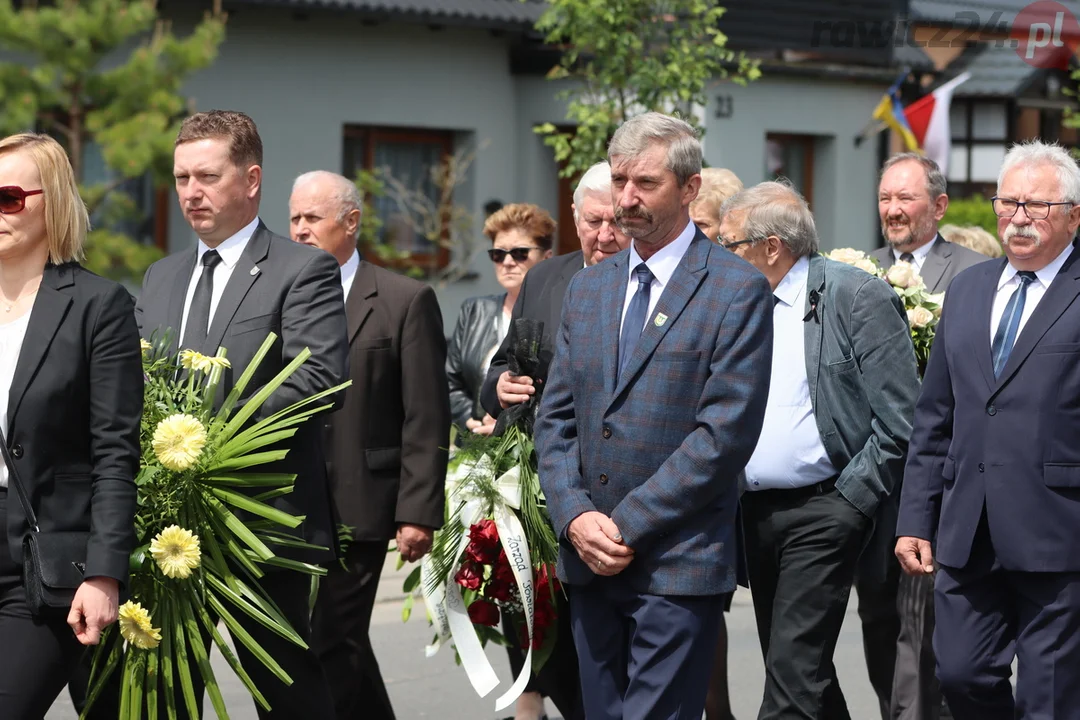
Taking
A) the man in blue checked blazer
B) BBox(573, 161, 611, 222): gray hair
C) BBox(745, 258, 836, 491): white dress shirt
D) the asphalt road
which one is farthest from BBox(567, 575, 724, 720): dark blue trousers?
the asphalt road

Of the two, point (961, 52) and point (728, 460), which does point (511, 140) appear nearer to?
point (961, 52)

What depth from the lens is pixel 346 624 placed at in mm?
5602

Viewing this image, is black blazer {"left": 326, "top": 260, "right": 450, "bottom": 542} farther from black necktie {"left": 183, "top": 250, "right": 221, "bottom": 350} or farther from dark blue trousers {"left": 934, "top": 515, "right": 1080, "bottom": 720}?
dark blue trousers {"left": 934, "top": 515, "right": 1080, "bottom": 720}

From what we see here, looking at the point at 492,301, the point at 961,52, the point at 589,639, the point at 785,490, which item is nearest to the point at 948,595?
the point at 785,490

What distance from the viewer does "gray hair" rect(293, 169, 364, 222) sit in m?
5.96

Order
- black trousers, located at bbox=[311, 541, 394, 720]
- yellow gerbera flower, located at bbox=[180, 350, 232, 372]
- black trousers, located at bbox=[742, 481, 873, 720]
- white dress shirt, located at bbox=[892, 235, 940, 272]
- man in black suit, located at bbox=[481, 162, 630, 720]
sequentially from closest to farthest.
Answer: yellow gerbera flower, located at bbox=[180, 350, 232, 372] < black trousers, located at bbox=[742, 481, 873, 720] < man in black suit, located at bbox=[481, 162, 630, 720] < black trousers, located at bbox=[311, 541, 394, 720] < white dress shirt, located at bbox=[892, 235, 940, 272]

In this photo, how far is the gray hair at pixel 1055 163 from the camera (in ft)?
15.6

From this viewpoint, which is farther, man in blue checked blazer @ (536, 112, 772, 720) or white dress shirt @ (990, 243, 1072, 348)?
white dress shirt @ (990, 243, 1072, 348)

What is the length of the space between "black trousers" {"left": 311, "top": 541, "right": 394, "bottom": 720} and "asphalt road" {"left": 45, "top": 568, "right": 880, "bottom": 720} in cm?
109

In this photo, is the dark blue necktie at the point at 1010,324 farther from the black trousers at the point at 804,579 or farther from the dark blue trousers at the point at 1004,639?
the black trousers at the point at 804,579

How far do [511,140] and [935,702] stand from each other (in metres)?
12.4

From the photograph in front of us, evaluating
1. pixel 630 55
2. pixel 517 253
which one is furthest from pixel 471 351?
pixel 630 55

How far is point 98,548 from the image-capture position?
3.78m

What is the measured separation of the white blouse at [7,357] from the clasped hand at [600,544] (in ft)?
4.87
